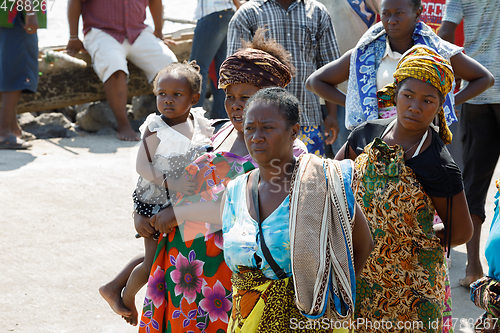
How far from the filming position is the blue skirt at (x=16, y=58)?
6188 mm

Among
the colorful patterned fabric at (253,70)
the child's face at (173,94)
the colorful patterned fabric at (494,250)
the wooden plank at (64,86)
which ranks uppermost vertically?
the colorful patterned fabric at (253,70)

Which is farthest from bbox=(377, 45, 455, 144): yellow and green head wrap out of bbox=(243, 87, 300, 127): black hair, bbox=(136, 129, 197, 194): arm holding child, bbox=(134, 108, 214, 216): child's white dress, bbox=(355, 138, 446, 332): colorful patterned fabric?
bbox=(136, 129, 197, 194): arm holding child

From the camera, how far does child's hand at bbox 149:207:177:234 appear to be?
8.07 feet

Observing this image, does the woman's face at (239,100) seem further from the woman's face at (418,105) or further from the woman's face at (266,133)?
the woman's face at (418,105)

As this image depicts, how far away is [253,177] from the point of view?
2.14 meters

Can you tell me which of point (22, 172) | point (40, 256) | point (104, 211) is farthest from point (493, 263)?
point (22, 172)

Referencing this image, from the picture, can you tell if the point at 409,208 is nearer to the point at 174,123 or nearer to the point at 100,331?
the point at 174,123

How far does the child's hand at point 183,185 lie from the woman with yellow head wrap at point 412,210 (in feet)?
2.56

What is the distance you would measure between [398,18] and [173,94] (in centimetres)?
142

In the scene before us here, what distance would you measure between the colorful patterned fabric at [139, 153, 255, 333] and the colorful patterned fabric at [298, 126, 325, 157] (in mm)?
1626

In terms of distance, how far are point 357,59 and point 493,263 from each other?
1581 mm

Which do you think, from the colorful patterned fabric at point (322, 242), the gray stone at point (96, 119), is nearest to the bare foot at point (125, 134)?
the gray stone at point (96, 119)

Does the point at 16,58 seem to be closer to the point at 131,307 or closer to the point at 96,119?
the point at 96,119

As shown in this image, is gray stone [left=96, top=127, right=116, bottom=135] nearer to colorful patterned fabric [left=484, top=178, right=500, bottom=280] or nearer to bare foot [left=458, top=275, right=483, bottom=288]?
bare foot [left=458, top=275, right=483, bottom=288]
